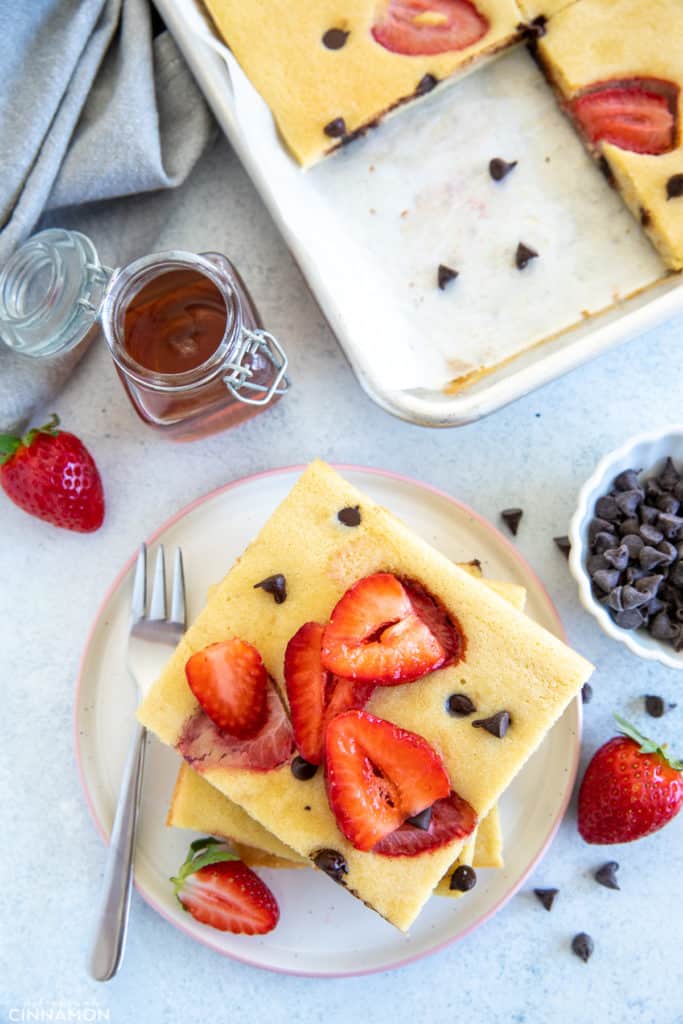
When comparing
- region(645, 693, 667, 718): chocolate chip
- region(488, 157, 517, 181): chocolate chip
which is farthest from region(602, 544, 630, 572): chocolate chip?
A: region(488, 157, 517, 181): chocolate chip

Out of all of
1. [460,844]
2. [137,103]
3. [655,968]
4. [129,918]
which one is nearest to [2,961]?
[129,918]

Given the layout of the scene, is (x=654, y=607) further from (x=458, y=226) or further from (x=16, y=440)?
(x=16, y=440)

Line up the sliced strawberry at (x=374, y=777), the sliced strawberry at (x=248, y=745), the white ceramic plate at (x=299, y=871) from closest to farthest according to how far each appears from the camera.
A: the sliced strawberry at (x=374, y=777) < the sliced strawberry at (x=248, y=745) < the white ceramic plate at (x=299, y=871)

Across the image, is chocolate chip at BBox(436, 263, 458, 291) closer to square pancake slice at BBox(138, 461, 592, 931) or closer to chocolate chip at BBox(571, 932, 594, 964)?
square pancake slice at BBox(138, 461, 592, 931)

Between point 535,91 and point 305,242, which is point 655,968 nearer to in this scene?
point 305,242

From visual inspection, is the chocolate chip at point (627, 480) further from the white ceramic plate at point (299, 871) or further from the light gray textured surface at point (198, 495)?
the white ceramic plate at point (299, 871)

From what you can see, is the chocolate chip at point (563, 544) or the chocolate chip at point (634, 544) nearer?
the chocolate chip at point (634, 544)

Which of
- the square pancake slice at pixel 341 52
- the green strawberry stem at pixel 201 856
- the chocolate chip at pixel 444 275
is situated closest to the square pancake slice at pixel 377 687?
the green strawberry stem at pixel 201 856

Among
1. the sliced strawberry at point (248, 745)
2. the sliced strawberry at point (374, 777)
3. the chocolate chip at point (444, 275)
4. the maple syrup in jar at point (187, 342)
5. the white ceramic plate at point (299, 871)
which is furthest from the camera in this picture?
the chocolate chip at point (444, 275)
